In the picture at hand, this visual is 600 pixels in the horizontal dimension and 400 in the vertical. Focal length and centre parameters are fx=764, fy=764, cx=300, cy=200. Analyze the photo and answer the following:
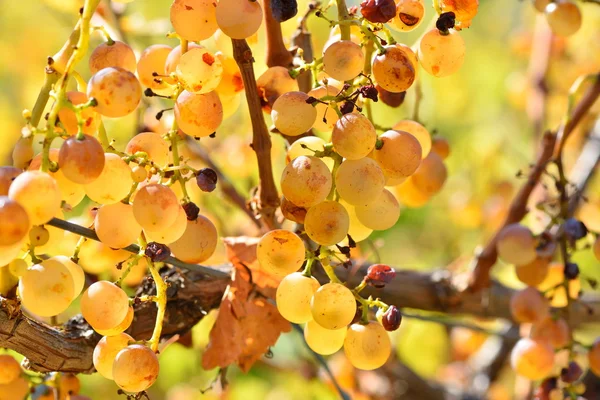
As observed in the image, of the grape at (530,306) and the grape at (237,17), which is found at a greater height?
the grape at (237,17)

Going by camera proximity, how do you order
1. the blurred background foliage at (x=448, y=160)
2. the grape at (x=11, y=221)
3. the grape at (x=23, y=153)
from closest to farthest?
the grape at (x=11, y=221), the grape at (x=23, y=153), the blurred background foliage at (x=448, y=160)

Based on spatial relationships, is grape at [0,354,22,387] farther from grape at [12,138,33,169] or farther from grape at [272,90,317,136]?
grape at [272,90,317,136]

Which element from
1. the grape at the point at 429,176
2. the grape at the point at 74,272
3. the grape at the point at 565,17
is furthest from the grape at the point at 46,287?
the grape at the point at 565,17

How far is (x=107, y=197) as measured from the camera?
1.95 feet

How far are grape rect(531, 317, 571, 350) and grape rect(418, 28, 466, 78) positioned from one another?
1.50ft

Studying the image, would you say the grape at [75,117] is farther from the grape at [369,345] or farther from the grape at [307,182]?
the grape at [369,345]

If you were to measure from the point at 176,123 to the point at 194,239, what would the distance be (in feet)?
0.35

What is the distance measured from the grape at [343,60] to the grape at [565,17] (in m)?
0.51

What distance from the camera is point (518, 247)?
40.3 inches

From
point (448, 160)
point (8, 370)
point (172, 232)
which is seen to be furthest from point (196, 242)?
point (448, 160)

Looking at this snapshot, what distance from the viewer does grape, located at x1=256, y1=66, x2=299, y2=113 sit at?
2.46 ft

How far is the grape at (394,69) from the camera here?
25.9 inches

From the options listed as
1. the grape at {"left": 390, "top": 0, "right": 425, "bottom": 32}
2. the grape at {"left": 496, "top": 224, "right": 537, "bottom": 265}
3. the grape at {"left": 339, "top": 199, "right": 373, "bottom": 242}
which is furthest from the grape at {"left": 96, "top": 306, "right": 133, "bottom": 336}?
the grape at {"left": 496, "top": 224, "right": 537, "bottom": 265}

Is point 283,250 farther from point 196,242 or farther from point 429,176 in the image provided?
point 429,176
